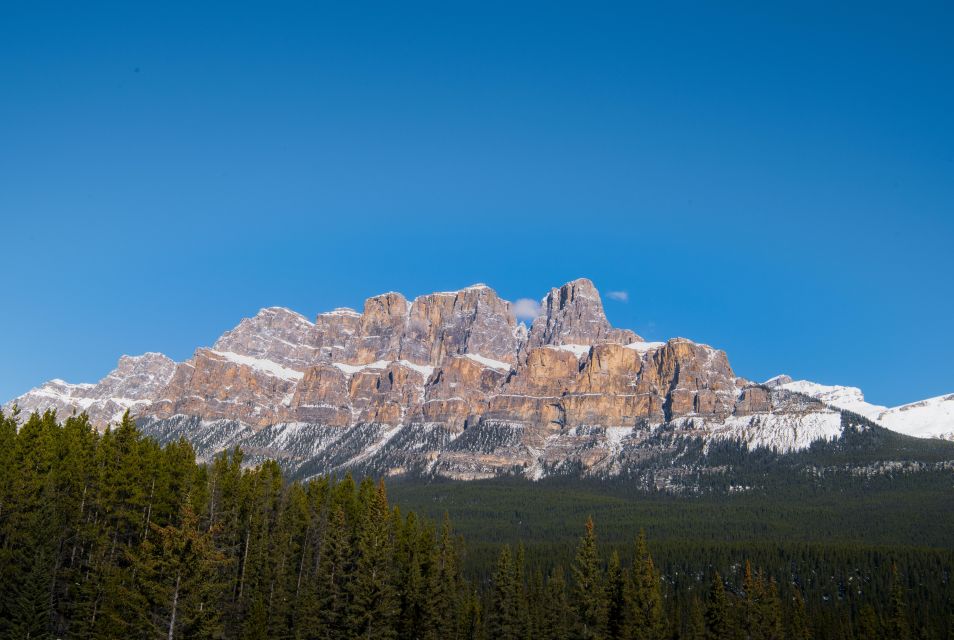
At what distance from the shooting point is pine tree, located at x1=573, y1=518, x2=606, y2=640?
64312 millimetres

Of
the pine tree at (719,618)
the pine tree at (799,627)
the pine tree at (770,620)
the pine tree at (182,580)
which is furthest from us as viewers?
the pine tree at (799,627)

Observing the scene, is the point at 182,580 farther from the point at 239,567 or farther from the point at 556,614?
the point at 556,614

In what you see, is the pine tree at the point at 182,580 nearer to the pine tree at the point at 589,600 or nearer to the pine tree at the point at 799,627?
the pine tree at the point at 589,600

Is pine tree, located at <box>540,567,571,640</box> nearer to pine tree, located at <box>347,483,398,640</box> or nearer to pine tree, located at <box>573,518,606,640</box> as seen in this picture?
pine tree, located at <box>573,518,606,640</box>

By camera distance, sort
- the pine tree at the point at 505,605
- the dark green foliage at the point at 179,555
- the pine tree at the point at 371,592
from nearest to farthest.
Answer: the dark green foliage at the point at 179,555
the pine tree at the point at 371,592
the pine tree at the point at 505,605

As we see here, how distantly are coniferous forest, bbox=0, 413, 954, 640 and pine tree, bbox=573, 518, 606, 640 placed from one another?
0.13 m

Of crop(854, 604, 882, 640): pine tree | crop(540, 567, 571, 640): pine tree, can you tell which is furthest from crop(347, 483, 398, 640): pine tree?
crop(854, 604, 882, 640): pine tree

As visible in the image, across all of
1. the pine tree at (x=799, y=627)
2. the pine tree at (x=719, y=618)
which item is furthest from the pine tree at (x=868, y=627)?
the pine tree at (x=719, y=618)

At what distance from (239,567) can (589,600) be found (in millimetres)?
28308

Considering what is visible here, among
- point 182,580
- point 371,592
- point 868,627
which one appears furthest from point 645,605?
point 868,627

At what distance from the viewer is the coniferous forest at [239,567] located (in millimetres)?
46812

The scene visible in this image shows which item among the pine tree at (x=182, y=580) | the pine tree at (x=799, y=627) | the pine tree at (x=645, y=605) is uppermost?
the pine tree at (x=182, y=580)

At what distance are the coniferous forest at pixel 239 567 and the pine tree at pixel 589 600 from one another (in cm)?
13

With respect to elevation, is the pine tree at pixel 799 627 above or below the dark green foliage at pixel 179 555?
below
